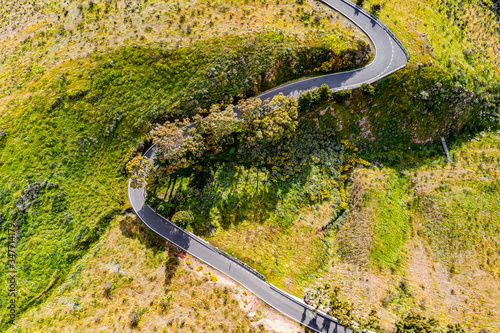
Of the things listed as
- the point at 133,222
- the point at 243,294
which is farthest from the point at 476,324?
the point at 133,222

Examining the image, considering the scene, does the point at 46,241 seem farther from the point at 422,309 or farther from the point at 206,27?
the point at 422,309

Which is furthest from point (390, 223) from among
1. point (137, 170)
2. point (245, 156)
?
point (137, 170)

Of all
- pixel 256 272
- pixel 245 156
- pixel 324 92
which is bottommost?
pixel 256 272

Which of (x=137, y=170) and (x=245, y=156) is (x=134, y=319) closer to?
(x=137, y=170)

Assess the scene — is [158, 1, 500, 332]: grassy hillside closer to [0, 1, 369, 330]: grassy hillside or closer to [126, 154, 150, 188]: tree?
[0, 1, 369, 330]: grassy hillside

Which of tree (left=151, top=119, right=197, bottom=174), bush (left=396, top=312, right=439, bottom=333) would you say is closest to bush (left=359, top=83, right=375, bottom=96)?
tree (left=151, top=119, right=197, bottom=174)

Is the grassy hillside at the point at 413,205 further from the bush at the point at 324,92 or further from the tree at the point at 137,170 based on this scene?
the tree at the point at 137,170
